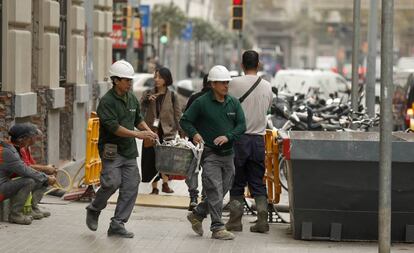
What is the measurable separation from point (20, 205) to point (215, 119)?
223 centimetres

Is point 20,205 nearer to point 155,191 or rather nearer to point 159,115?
point 159,115

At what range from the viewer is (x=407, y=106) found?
24641 mm

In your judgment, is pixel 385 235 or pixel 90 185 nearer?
pixel 385 235

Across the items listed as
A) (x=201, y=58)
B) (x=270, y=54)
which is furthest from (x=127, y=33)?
(x=270, y=54)

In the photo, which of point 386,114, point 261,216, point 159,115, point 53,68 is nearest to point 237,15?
point 53,68

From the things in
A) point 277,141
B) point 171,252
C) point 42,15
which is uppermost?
point 42,15

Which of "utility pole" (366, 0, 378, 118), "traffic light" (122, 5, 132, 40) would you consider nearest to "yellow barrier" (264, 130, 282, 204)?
"utility pole" (366, 0, 378, 118)

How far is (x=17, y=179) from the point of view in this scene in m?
12.0

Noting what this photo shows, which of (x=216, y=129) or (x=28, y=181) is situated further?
(x=28, y=181)

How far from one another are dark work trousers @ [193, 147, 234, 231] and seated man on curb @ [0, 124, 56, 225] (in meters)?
1.70

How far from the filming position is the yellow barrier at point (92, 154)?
1426 centimetres

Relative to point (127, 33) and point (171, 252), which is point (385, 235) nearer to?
point (171, 252)

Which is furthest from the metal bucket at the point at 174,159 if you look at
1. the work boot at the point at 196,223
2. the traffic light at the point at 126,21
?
the traffic light at the point at 126,21

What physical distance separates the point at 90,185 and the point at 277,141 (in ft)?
9.34
